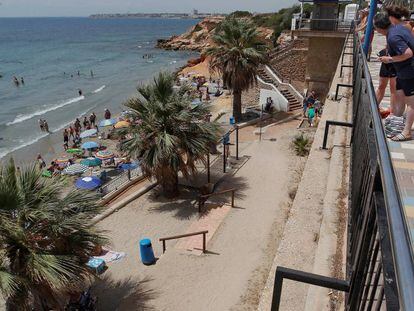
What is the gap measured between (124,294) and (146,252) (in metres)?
1.64

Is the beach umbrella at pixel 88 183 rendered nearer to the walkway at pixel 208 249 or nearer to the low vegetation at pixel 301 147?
the walkway at pixel 208 249

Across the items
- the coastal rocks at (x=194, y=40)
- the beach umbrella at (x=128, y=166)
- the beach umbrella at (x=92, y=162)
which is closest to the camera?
the beach umbrella at (x=128, y=166)

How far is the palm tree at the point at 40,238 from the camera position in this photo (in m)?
7.70

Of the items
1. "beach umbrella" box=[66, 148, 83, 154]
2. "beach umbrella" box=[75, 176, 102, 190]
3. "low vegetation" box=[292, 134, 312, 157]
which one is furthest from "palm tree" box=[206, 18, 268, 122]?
"beach umbrella" box=[66, 148, 83, 154]

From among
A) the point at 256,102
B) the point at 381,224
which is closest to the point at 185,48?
the point at 256,102

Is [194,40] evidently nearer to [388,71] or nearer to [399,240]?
[388,71]

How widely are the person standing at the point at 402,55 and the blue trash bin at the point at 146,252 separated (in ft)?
27.7

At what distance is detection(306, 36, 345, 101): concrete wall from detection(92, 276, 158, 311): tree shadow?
66.3ft

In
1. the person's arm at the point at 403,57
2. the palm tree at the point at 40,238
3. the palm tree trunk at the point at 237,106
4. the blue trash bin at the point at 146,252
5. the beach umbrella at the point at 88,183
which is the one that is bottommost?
the beach umbrella at the point at 88,183

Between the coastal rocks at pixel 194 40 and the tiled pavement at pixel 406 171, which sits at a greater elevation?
the tiled pavement at pixel 406 171

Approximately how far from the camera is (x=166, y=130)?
15.4m

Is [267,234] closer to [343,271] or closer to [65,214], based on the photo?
[65,214]

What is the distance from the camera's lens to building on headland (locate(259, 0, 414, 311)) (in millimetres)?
1594

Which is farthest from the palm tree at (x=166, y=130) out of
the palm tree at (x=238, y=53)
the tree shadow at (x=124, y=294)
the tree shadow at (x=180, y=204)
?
A: the palm tree at (x=238, y=53)
